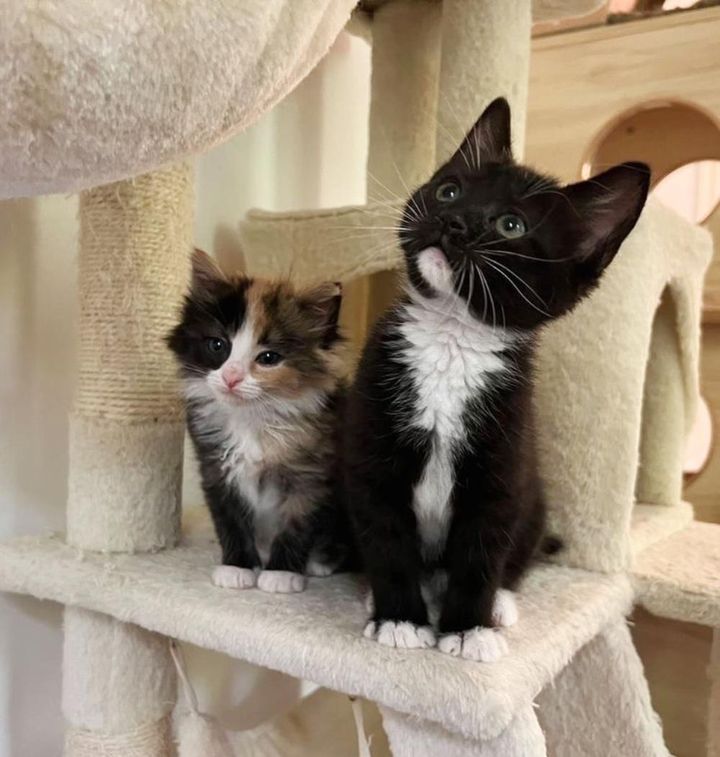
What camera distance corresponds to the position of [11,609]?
1.11m

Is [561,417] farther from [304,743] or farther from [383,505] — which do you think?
[304,743]

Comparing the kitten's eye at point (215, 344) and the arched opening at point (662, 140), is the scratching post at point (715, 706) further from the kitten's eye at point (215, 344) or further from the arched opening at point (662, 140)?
the arched opening at point (662, 140)

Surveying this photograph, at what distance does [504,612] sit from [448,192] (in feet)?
1.46

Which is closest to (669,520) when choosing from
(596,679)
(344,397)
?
(596,679)

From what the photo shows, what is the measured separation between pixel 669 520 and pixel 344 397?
0.65 meters

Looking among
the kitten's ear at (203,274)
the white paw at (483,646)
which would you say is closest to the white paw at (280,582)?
the white paw at (483,646)

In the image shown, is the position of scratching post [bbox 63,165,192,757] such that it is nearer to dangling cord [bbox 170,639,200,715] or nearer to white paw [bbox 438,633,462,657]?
dangling cord [bbox 170,639,200,715]

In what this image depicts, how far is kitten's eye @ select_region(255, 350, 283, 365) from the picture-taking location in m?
0.96

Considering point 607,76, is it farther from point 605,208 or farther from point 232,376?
point 232,376

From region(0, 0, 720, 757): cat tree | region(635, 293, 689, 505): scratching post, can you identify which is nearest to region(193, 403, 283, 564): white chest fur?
region(0, 0, 720, 757): cat tree

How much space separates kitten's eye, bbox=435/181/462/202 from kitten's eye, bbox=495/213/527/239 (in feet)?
0.21

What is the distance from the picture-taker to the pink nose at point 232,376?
0.91 meters

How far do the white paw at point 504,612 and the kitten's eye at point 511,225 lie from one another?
0.37m

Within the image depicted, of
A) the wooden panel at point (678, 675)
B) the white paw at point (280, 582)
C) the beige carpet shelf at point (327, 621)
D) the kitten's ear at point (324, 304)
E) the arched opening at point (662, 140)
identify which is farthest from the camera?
the arched opening at point (662, 140)
